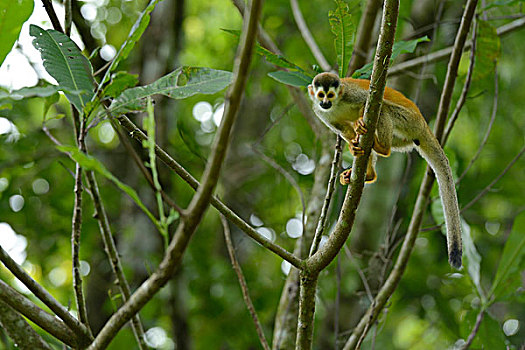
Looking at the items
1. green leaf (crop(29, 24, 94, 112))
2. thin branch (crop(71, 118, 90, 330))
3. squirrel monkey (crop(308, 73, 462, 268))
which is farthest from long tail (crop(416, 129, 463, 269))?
green leaf (crop(29, 24, 94, 112))

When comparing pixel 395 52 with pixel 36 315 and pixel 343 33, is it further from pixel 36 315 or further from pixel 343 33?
pixel 36 315

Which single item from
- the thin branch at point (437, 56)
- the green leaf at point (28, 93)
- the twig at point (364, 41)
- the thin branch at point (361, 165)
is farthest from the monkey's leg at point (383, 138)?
the green leaf at point (28, 93)

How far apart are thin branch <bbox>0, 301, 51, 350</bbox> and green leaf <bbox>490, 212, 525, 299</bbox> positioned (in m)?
2.37

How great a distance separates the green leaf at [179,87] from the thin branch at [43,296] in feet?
1.62

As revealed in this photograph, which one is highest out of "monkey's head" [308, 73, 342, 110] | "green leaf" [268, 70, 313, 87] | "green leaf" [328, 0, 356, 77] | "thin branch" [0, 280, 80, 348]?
"green leaf" [328, 0, 356, 77]

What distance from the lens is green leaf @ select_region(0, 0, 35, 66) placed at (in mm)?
1523

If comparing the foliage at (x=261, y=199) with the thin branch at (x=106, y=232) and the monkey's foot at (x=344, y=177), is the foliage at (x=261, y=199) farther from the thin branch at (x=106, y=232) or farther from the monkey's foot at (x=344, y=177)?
the thin branch at (x=106, y=232)

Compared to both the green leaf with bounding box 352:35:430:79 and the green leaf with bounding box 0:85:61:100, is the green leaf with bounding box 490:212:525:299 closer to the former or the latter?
the green leaf with bounding box 352:35:430:79

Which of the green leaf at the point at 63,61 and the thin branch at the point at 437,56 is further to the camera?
the thin branch at the point at 437,56

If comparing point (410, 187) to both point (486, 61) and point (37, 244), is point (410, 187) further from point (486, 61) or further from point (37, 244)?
point (37, 244)

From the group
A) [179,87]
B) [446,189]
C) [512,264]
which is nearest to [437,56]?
[446,189]

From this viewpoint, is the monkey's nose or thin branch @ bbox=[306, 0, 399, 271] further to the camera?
the monkey's nose

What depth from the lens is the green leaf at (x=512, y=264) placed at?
2938 mm

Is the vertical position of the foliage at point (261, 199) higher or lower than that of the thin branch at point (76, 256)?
lower
